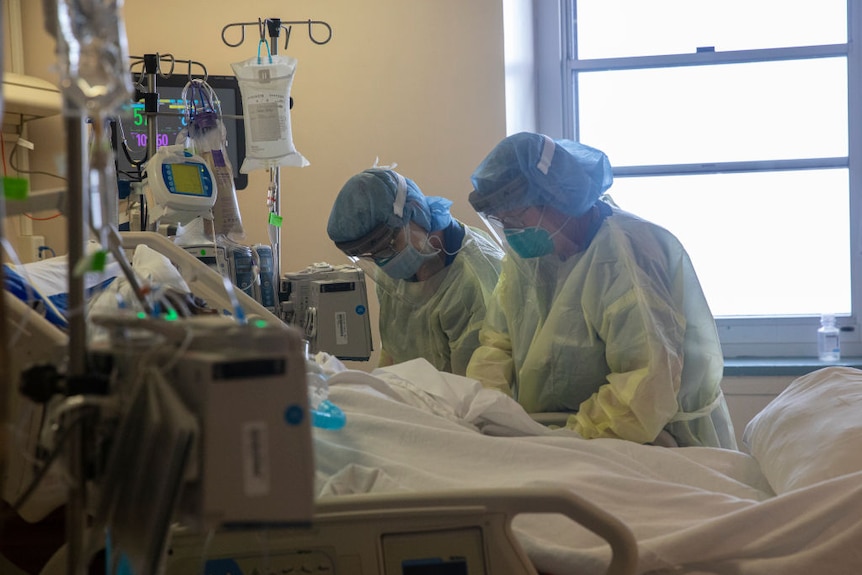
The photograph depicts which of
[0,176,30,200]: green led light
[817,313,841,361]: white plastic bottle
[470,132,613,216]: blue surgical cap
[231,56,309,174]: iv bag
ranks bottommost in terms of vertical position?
[817,313,841,361]: white plastic bottle

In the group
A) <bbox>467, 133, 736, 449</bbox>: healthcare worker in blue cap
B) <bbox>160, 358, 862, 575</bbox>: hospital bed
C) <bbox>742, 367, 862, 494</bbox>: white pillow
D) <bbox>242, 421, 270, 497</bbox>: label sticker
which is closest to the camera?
<bbox>242, 421, 270, 497</bbox>: label sticker

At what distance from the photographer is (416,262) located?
9.43 ft

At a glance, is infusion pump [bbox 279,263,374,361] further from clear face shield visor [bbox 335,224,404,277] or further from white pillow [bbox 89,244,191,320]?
white pillow [bbox 89,244,191,320]

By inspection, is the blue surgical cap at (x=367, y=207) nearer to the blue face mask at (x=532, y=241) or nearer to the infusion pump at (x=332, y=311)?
the infusion pump at (x=332, y=311)

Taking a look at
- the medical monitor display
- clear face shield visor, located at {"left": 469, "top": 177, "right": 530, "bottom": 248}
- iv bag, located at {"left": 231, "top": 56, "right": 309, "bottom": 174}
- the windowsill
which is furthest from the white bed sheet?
the windowsill

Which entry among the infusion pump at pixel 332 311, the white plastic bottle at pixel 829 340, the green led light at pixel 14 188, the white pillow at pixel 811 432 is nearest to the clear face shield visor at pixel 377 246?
the infusion pump at pixel 332 311

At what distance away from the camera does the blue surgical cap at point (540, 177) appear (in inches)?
96.3

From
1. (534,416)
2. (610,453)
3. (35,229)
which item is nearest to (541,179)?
(534,416)

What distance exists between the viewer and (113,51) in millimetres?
901

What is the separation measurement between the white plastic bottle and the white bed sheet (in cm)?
198

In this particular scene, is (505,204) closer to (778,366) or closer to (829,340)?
(778,366)

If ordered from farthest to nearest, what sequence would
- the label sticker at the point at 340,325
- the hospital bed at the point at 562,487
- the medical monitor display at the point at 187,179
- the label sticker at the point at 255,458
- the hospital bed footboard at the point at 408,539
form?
the label sticker at the point at 340,325
the medical monitor display at the point at 187,179
the hospital bed at the point at 562,487
the hospital bed footboard at the point at 408,539
the label sticker at the point at 255,458

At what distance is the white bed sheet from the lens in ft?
4.90

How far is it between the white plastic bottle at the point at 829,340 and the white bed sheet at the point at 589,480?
Answer: 1.98 meters
